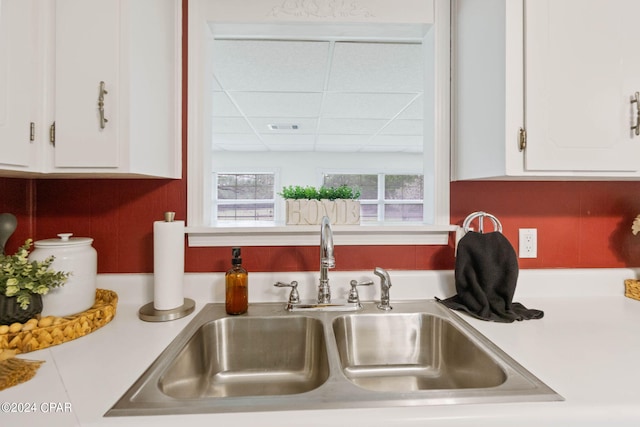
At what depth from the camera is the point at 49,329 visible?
83cm

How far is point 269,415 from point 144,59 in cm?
104

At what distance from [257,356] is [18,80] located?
3.36 ft

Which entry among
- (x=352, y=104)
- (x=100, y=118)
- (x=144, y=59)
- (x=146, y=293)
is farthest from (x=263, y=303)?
(x=352, y=104)

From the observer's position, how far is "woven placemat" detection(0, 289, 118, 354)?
80 centimetres

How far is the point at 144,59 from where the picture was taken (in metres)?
0.98

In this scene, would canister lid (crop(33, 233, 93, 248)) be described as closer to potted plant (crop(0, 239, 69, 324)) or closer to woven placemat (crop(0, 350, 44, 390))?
potted plant (crop(0, 239, 69, 324))

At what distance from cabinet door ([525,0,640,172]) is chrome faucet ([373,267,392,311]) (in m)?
0.55

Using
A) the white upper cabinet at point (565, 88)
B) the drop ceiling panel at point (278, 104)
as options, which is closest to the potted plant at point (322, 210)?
the white upper cabinet at point (565, 88)

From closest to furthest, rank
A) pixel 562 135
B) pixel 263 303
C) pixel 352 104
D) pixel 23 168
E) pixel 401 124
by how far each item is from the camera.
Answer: pixel 23 168 < pixel 562 135 < pixel 263 303 < pixel 352 104 < pixel 401 124

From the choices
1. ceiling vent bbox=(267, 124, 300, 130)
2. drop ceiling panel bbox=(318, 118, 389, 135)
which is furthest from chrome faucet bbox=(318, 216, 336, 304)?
ceiling vent bbox=(267, 124, 300, 130)

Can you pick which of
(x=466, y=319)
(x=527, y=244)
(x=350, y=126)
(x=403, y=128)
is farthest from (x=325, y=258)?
(x=403, y=128)

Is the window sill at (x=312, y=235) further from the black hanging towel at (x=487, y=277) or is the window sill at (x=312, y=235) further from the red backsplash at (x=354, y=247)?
the black hanging towel at (x=487, y=277)

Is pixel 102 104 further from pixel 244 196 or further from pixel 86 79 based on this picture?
pixel 244 196

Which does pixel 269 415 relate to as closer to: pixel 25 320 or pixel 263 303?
pixel 263 303
